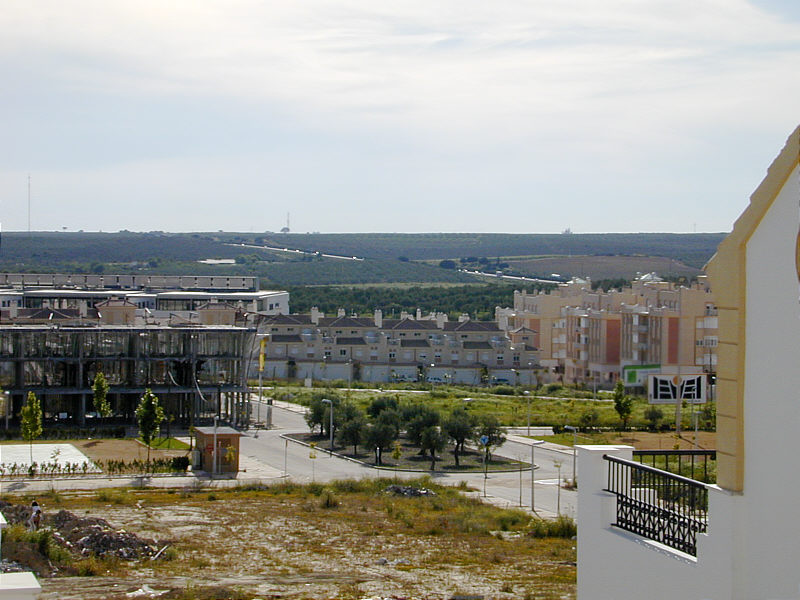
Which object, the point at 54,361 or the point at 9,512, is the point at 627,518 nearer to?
the point at 9,512

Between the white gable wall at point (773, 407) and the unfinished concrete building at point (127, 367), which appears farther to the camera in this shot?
the unfinished concrete building at point (127, 367)

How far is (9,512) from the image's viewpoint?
107ft

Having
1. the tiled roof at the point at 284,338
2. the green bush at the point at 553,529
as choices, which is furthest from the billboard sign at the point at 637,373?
the green bush at the point at 553,529

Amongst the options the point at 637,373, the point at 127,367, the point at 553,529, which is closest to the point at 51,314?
the point at 127,367

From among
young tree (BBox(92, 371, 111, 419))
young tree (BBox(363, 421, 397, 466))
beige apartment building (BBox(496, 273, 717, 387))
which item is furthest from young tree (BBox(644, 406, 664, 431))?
young tree (BBox(92, 371, 111, 419))

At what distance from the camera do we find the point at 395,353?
3536 inches

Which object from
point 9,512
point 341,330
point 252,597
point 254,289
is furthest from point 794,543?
point 254,289

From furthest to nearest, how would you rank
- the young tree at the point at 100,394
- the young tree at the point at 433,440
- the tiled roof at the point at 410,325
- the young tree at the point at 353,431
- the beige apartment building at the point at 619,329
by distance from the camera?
the tiled roof at the point at 410,325 < the beige apartment building at the point at 619,329 < the young tree at the point at 100,394 < the young tree at the point at 353,431 < the young tree at the point at 433,440

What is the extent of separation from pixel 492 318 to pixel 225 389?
272 ft

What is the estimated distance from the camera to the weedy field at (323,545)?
26.2 metres

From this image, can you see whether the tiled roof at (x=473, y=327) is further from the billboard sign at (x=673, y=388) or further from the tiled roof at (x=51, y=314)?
the tiled roof at (x=51, y=314)

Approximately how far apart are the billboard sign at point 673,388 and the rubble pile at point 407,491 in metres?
18.3

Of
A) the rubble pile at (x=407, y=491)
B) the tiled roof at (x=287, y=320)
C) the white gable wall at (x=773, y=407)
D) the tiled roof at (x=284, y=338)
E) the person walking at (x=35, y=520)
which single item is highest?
the white gable wall at (x=773, y=407)

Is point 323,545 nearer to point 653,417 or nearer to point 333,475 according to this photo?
point 333,475
